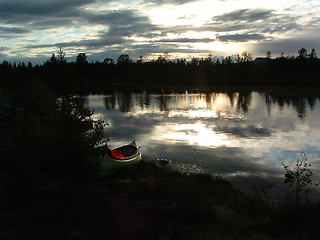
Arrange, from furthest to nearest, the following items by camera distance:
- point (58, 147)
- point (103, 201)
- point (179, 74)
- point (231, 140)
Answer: point (179, 74) < point (231, 140) < point (58, 147) < point (103, 201)

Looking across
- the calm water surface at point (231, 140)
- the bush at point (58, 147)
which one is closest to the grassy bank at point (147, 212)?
the bush at point (58, 147)

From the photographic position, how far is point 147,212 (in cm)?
1030

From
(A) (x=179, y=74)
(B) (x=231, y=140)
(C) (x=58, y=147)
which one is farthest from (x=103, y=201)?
(A) (x=179, y=74)

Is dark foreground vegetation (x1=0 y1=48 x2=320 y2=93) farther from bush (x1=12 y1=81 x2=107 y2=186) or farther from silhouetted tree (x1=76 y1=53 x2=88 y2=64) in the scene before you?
bush (x1=12 y1=81 x2=107 y2=186)

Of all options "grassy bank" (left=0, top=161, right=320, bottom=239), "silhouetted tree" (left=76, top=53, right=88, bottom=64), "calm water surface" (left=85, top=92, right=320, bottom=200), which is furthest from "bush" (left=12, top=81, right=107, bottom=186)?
"silhouetted tree" (left=76, top=53, right=88, bottom=64)

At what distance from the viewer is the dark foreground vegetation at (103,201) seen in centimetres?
861

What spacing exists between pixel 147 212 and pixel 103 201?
179 cm

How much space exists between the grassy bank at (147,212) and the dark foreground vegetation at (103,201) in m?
0.03

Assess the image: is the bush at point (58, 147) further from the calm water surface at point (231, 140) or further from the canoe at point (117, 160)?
the calm water surface at point (231, 140)

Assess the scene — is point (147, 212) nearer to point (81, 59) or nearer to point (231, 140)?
point (231, 140)

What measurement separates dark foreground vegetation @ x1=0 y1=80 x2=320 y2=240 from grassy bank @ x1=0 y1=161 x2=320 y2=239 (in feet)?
0.09

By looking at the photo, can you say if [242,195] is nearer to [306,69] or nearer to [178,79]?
[306,69]

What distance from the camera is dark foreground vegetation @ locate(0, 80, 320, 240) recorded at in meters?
8.61

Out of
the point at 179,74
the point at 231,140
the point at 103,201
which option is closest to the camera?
the point at 103,201
